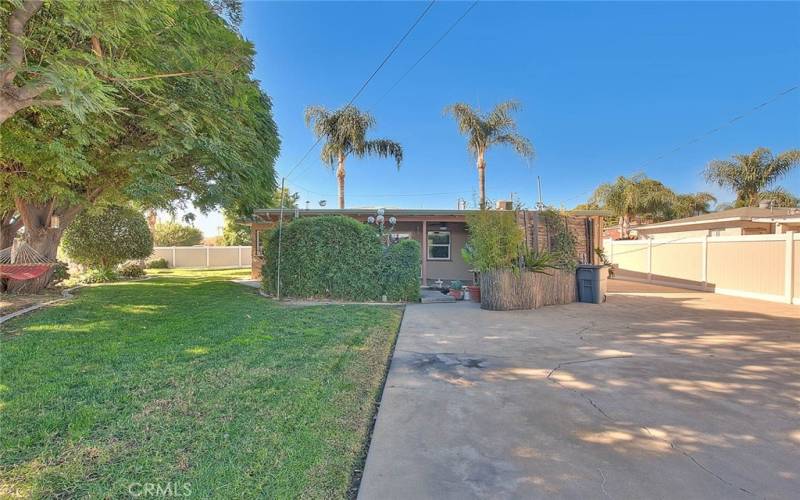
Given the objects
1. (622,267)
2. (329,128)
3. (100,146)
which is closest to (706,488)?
(100,146)

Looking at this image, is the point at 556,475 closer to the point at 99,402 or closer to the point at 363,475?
the point at 363,475

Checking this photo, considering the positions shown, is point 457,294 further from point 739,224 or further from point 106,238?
point 106,238

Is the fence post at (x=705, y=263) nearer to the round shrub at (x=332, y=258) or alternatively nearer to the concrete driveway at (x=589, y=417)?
the concrete driveway at (x=589, y=417)

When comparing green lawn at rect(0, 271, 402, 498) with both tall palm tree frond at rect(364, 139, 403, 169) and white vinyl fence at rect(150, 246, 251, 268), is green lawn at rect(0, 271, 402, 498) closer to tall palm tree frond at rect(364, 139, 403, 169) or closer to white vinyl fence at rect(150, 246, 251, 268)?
tall palm tree frond at rect(364, 139, 403, 169)

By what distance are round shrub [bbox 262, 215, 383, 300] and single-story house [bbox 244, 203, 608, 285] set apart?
4.38 ft

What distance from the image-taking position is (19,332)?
5.34m

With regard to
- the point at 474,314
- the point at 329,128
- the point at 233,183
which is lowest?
the point at 474,314

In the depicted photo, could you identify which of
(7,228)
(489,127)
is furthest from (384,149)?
(7,228)

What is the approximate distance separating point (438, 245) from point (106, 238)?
14.1m

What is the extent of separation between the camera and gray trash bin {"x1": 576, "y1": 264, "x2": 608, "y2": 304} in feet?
29.7

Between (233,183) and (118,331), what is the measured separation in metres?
4.25

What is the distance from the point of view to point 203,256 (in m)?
24.4

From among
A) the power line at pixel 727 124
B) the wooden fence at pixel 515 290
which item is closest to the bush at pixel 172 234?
the wooden fence at pixel 515 290

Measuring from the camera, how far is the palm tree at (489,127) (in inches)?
638
